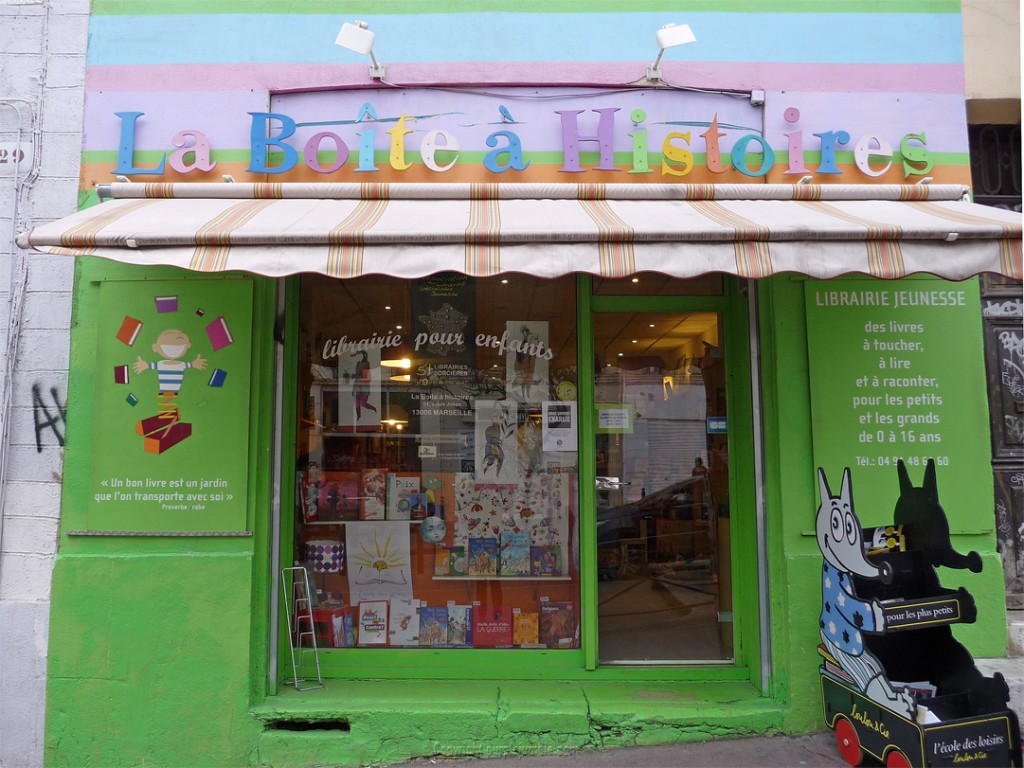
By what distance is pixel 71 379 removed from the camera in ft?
14.3

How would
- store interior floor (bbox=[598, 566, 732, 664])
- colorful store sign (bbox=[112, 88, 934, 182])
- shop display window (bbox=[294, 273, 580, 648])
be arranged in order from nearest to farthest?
colorful store sign (bbox=[112, 88, 934, 182]) < store interior floor (bbox=[598, 566, 732, 664]) < shop display window (bbox=[294, 273, 580, 648])

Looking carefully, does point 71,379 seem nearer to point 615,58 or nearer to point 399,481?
point 399,481

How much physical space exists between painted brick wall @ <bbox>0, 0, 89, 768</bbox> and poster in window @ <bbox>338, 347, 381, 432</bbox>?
161 centimetres

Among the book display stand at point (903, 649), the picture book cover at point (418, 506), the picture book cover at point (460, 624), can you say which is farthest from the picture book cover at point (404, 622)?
the book display stand at point (903, 649)

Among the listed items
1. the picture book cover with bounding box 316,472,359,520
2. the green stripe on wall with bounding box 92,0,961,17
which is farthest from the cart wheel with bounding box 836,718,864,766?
the green stripe on wall with bounding box 92,0,961,17

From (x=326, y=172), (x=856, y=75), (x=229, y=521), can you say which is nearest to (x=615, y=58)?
(x=856, y=75)

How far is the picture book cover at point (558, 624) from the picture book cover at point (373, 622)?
1024mm

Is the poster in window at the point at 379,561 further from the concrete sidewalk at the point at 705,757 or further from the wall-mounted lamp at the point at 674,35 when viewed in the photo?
the wall-mounted lamp at the point at 674,35

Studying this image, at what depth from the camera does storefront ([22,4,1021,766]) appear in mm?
4113

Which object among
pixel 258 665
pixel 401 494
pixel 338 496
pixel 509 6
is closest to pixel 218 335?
pixel 338 496

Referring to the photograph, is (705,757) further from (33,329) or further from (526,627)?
(33,329)

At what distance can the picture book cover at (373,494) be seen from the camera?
16.1ft

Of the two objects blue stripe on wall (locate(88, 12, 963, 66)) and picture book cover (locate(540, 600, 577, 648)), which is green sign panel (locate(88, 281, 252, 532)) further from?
picture book cover (locate(540, 600, 577, 648))

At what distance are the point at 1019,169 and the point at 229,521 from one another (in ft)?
18.3
